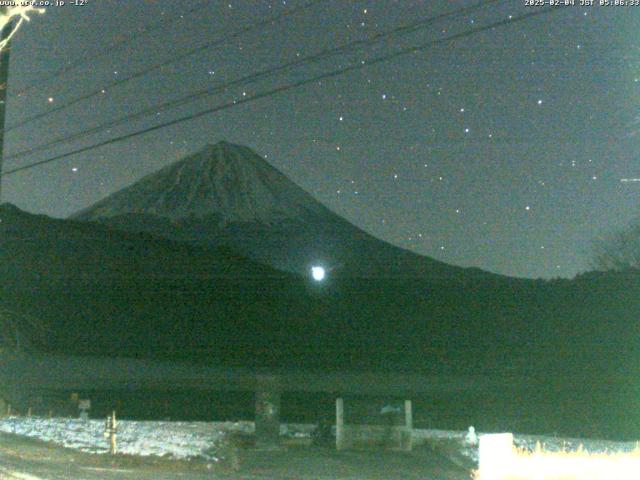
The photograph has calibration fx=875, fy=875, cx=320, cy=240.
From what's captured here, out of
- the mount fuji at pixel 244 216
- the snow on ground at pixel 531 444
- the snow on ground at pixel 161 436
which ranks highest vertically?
the mount fuji at pixel 244 216

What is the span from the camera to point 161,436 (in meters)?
20.0

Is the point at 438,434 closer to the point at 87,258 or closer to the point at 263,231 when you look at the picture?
the point at 87,258

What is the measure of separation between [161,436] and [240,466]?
455 centimetres

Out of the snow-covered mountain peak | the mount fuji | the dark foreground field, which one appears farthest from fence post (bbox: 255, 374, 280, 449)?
the snow-covered mountain peak

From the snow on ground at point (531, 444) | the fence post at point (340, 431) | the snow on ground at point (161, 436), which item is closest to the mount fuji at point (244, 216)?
the snow on ground at point (531, 444)

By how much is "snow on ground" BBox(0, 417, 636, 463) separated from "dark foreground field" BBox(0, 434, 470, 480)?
0.89 metres

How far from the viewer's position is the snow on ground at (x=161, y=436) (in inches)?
694

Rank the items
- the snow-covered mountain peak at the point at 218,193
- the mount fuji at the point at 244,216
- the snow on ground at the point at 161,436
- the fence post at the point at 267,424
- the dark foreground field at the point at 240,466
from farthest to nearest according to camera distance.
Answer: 1. the snow-covered mountain peak at the point at 218,193
2. the mount fuji at the point at 244,216
3. the fence post at the point at 267,424
4. the snow on ground at the point at 161,436
5. the dark foreground field at the point at 240,466

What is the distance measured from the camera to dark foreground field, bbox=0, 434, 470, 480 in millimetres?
13250

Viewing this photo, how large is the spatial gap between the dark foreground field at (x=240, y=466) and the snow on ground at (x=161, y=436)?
2.91ft

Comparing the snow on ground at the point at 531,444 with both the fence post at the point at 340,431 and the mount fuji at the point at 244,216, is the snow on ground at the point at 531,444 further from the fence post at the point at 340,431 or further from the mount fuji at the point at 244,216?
the mount fuji at the point at 244,216

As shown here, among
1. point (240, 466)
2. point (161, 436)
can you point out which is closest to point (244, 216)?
point (161, 436)

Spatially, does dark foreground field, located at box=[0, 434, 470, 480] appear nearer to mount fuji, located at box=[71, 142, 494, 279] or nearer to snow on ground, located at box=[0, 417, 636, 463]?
snow on ground, located at box=[0, 417, 636, 463]

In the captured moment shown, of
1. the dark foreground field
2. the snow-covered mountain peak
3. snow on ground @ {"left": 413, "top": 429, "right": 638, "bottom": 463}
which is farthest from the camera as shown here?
the snow-covered mountain peak
